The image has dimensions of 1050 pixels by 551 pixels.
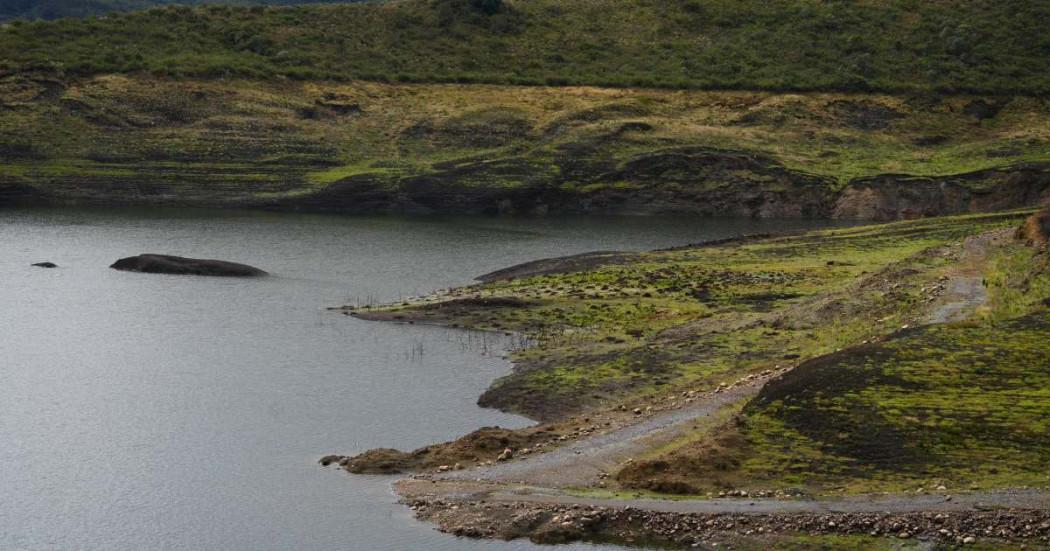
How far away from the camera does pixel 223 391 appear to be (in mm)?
42844

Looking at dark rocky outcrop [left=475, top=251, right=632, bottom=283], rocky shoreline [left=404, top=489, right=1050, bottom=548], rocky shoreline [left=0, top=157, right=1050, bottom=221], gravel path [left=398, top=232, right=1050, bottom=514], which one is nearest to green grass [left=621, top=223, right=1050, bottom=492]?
gravel path [left=398, top=232, right=1050, bottom=514]

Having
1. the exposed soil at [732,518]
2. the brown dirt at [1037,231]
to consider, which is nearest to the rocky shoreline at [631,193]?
the brown dirt at [1037,231]

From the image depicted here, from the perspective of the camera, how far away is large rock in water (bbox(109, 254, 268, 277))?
67750mm

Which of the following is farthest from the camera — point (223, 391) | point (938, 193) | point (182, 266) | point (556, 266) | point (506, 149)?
point (506, 149)

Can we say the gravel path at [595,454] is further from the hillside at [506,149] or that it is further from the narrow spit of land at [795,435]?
the hillside at [506,149]

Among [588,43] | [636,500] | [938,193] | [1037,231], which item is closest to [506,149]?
[588,43]

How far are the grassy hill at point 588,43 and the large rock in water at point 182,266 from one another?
53.7 meters

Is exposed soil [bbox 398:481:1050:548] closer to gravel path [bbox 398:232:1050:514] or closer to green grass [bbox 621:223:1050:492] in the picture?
gravel path [bbox 398:232:1050:514]

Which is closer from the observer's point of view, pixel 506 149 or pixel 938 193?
pixel 938 193

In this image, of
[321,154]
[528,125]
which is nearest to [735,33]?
[528,125]

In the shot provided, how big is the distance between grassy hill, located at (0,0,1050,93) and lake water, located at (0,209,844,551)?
155 feet

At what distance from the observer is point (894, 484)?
90.4 feet

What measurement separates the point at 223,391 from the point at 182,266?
88.7ft

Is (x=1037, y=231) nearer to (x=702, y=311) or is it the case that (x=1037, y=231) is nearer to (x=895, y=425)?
(x=702, y=311)
